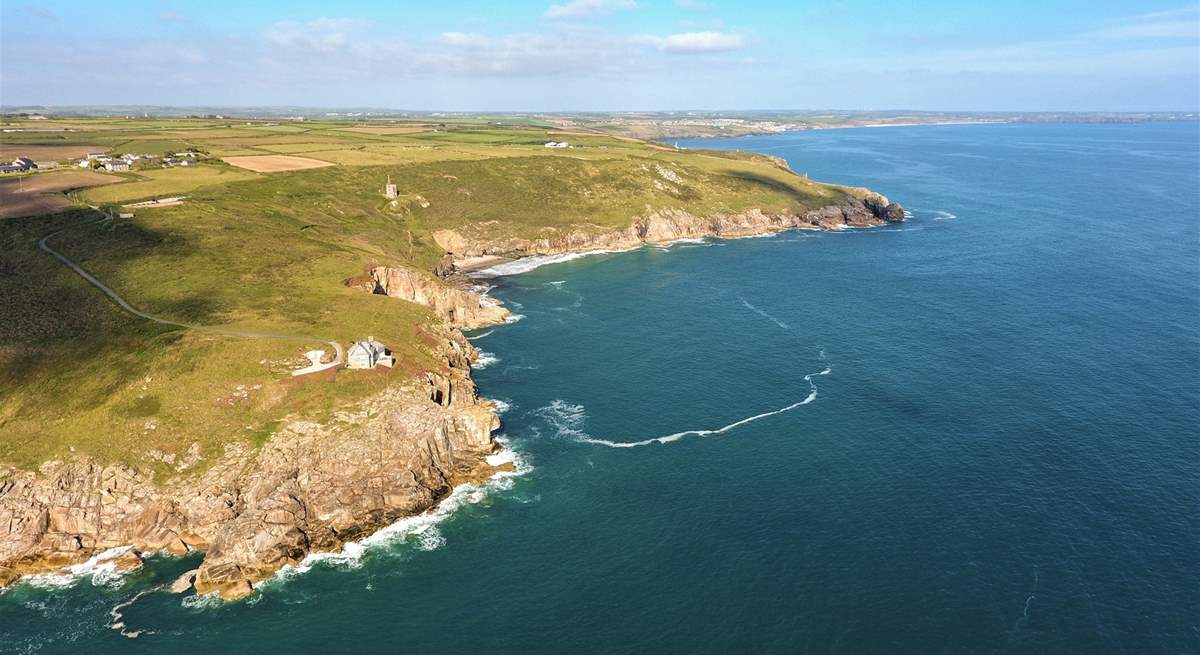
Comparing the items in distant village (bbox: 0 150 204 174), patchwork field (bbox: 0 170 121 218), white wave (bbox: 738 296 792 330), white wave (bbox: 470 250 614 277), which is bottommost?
white wave (bbox: 738 296 792 330)

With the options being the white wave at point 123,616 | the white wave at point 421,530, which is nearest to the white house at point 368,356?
the white wave at point 421,530

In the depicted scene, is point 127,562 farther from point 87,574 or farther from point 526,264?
point 526,264

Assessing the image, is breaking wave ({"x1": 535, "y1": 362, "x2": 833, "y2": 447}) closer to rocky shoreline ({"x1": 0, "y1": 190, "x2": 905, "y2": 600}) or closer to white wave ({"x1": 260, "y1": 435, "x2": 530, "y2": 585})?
white wave ({"x1": 260, "y1": 435, "x2": 530, "y2": 585})

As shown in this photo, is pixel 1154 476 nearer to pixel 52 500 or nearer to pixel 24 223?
pixel 52 500

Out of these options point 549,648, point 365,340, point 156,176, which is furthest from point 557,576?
point 156,176

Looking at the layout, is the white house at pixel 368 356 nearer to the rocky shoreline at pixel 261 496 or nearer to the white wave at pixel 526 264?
the rocky shoreline at pixel 261 496

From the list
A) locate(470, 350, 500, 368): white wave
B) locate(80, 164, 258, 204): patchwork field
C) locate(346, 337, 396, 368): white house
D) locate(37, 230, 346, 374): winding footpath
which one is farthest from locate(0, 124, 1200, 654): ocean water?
locate(80, 164, 258, 204): patchwork field
